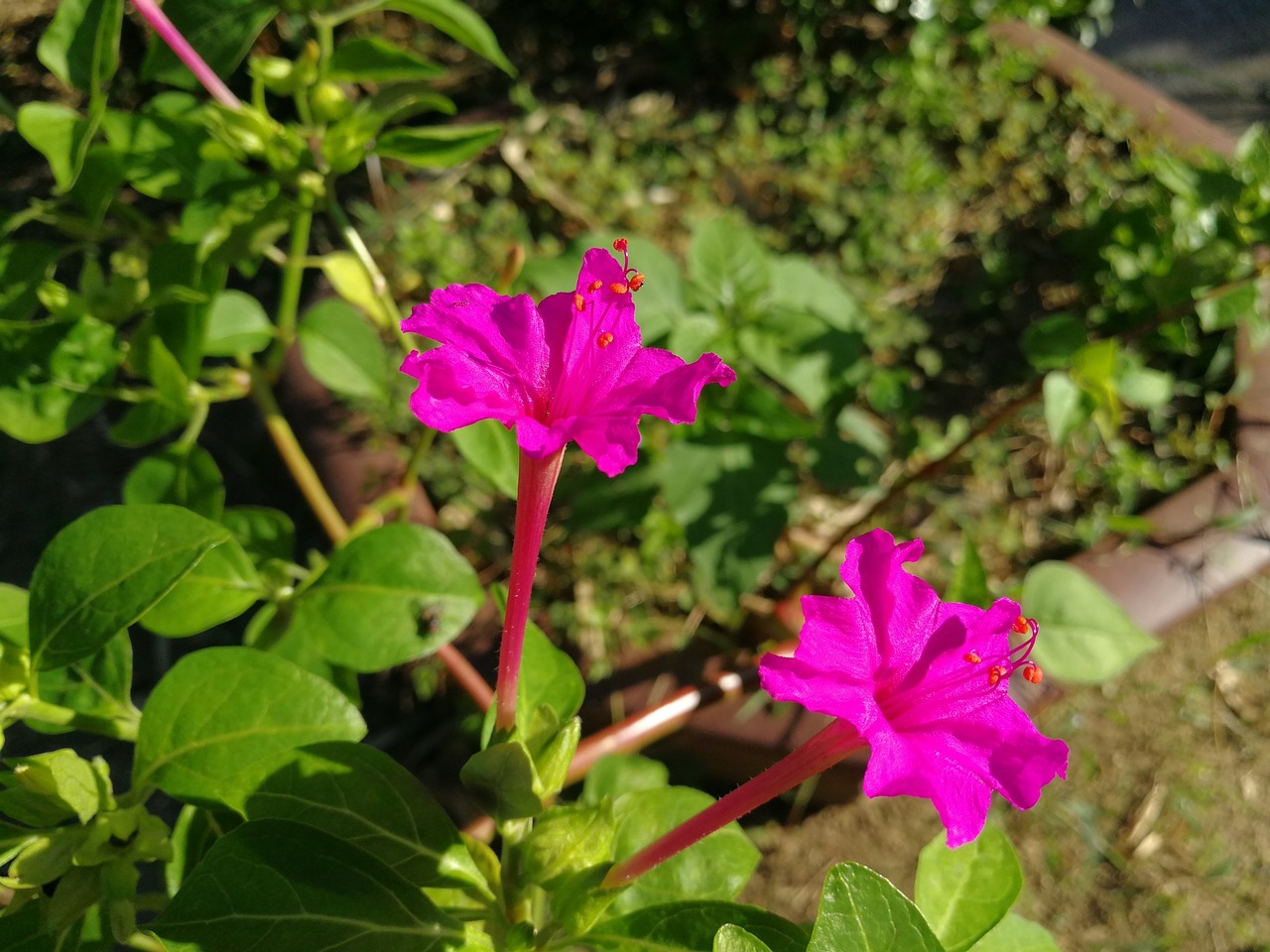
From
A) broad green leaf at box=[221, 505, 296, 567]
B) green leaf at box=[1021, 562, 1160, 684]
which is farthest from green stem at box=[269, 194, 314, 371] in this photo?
green leaf at box=[1021, 562, 1160, 684]

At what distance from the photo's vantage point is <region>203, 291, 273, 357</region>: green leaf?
49.3 inches

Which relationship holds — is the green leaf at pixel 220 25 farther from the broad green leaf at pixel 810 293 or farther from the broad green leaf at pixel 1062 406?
the broad green leaf at pixel 1062 406

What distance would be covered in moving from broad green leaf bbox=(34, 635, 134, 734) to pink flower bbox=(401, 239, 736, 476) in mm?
455

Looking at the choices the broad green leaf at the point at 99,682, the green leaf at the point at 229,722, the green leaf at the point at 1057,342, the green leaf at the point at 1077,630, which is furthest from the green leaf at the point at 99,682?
the green leaf at the point at 1057,342

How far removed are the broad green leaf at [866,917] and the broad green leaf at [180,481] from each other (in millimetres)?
838

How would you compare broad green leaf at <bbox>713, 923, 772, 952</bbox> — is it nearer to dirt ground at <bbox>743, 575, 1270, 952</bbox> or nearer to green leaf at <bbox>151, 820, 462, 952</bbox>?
green leaf at <bbox>151, 820, 462, 952</bbox>

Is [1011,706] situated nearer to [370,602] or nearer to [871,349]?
[370,602]

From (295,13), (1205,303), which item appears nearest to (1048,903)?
(1205,303)

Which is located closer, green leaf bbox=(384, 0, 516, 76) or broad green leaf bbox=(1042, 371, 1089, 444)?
green leaf bbox=(384, 0, 516, 76)

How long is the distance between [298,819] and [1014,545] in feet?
5.05

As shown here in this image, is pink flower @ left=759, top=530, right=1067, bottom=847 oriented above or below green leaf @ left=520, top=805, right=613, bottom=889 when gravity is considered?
above

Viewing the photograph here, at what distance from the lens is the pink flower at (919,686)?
0.65 m

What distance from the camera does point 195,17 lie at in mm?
985

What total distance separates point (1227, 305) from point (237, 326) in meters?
1.59
